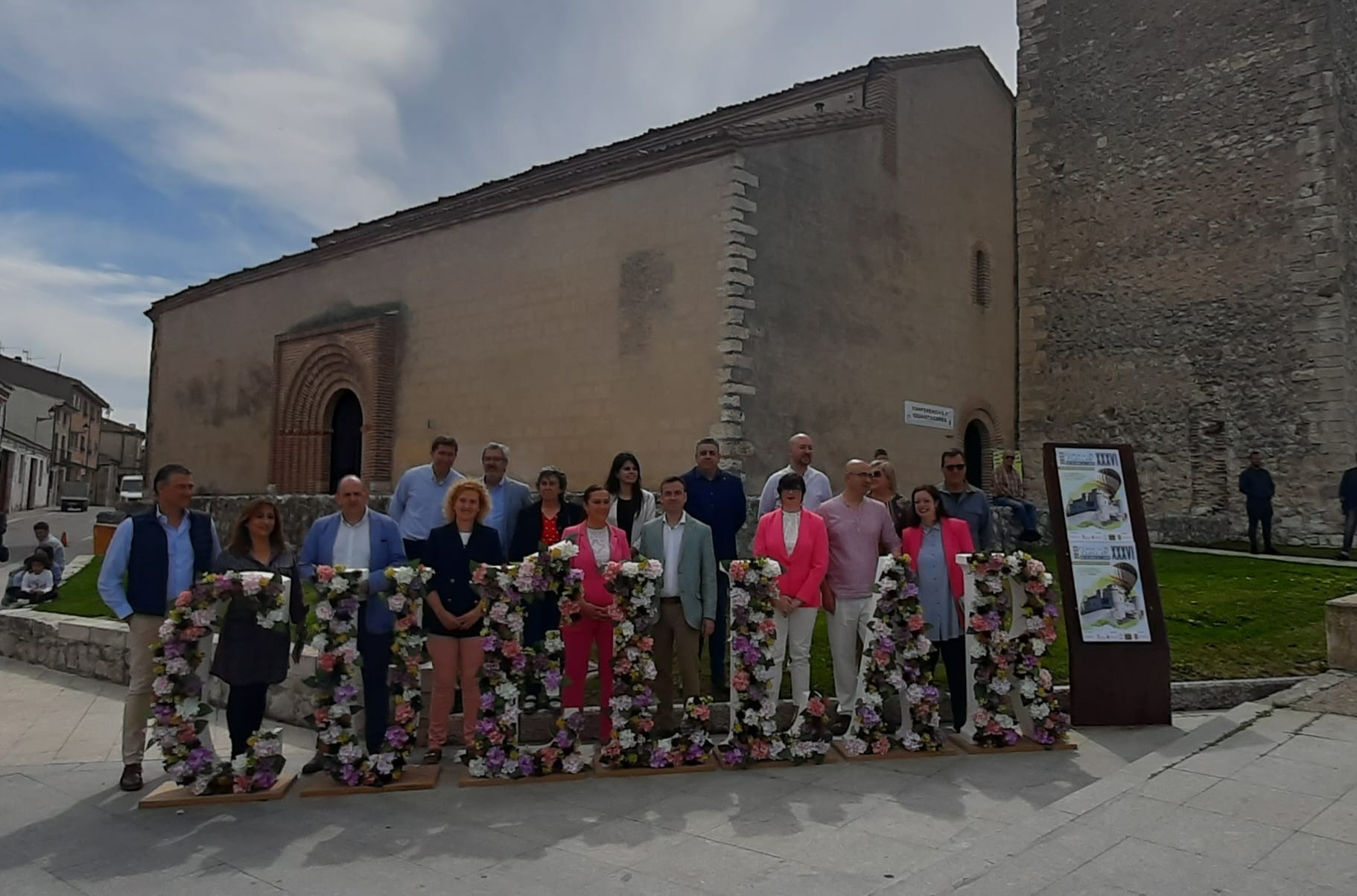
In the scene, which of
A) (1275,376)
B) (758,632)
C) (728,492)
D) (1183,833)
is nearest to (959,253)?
(1275,376)

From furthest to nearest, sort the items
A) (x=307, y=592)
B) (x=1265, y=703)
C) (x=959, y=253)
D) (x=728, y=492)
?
(x=959, y=253) → (x=728, y=492) → (x=1265, y=703) → (x=307, y=592)

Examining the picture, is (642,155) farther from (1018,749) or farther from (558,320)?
(1018,749)

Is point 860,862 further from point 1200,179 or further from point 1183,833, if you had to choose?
point 1200,179

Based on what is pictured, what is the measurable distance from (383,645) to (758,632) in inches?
95.1

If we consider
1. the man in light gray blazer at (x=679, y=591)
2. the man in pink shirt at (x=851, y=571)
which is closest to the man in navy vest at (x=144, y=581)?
the man in light gray blazer at (x=679, y=591)

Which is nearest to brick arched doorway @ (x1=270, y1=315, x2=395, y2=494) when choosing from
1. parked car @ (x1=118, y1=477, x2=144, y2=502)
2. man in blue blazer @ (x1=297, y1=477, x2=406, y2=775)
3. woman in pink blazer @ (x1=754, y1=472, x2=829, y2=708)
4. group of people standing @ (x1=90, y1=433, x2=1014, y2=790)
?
parked car @ (x1=118, y1=477, x2=144, y2=502)

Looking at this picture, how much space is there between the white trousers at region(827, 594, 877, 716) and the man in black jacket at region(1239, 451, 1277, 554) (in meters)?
10.8

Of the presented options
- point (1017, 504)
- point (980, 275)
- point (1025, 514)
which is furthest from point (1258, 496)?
point (1025, 514)

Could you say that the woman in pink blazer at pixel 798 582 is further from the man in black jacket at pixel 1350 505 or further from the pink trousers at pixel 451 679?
the man in black jacket at pixel 1350 505

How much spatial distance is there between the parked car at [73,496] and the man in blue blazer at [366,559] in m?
58.2

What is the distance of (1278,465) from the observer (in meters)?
16.7

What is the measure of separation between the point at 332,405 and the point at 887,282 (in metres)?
12.3

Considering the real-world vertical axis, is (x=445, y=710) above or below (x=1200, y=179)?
below

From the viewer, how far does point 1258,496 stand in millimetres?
14492
